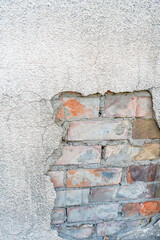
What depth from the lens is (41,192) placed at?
79 centimetres

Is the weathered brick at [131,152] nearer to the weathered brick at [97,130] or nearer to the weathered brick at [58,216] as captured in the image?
the weathered brick at [97,130]

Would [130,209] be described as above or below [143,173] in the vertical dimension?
below

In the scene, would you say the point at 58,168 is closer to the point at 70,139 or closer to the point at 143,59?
the point at 70,139

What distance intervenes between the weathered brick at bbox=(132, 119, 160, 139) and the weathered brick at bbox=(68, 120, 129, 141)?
0.13 feet

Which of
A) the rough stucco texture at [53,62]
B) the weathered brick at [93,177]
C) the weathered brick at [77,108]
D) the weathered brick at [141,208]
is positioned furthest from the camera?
the weathered brick at [141,208]

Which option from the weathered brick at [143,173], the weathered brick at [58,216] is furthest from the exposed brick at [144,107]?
the weathered brick at [58,216]

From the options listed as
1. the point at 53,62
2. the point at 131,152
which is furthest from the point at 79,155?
the point at 53,62

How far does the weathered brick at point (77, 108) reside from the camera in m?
0.73

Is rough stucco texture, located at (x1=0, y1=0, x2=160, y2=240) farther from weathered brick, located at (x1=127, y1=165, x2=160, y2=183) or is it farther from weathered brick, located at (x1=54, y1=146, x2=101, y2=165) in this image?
weathered brick, located at (x1=127, y1=165, x2=160, y2=183)

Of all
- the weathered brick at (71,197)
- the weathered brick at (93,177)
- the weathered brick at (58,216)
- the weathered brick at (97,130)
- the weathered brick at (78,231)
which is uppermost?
the weathered brick at (97,130)

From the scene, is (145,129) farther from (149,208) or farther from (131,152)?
(149,208)

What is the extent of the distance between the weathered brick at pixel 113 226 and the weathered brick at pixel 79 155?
35 cm

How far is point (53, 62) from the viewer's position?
2.10 feet

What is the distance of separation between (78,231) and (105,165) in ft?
1.16
